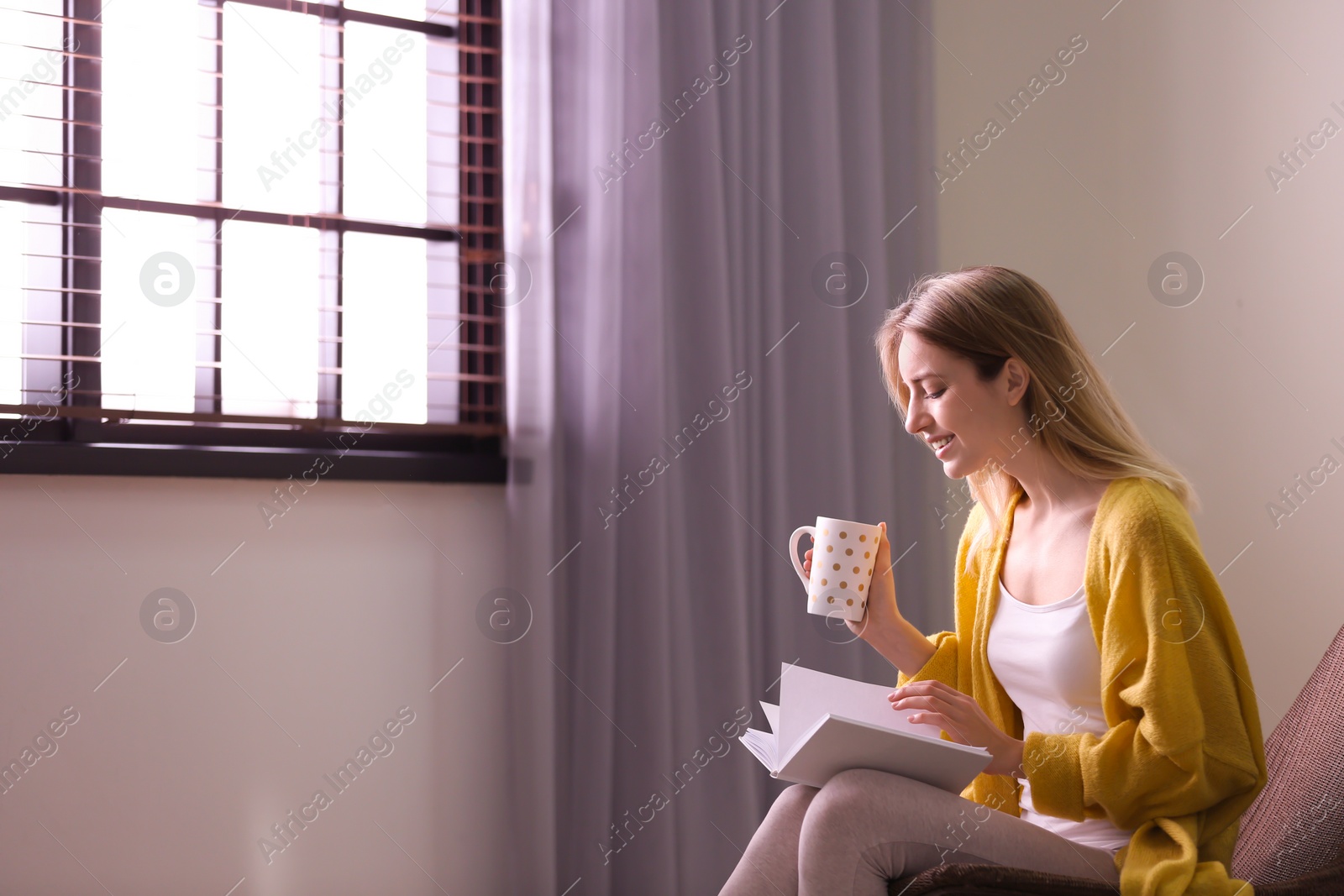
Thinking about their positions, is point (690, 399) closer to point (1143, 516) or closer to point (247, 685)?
point (247, 685)

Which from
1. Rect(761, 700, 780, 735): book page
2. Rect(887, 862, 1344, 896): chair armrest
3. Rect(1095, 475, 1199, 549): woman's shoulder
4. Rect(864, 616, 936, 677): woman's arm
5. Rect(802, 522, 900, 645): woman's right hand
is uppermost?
Rect(1095, 475, 1199, 549): woman's shoulder

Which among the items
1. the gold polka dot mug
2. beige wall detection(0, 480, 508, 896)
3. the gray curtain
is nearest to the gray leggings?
the gold polka dot mug

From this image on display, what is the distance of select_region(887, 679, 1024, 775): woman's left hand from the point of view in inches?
44.4

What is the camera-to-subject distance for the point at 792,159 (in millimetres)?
2213

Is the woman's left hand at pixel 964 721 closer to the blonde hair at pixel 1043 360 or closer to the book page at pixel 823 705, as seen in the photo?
the book page at pixel 823 705

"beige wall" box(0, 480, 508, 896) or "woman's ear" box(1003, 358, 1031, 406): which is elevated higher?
"woman's ear" box(1003, 358, 1031, 406)

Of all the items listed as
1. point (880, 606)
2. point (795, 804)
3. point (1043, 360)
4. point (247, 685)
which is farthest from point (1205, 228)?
point (247, 685)

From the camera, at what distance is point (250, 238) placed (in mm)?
1958

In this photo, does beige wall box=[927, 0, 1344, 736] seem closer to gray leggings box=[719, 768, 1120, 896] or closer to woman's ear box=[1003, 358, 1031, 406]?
woman's ear box=[1003, 358, 1031, 406]

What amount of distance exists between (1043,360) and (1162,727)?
1.42 ft

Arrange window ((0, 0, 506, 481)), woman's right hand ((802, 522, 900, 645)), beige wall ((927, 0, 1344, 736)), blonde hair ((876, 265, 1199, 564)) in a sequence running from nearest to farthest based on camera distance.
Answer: blonde hair ((876, 265, 1199, 564)) → woman's right hand ((802, 522, 900, 645)) → window ((0, 0, 506, 481)) → beige wall ((927, 0, 1344, 736))

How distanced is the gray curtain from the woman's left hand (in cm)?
86

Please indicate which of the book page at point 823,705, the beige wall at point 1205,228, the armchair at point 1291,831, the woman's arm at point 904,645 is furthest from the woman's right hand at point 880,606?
the beige wall at point 1205,228

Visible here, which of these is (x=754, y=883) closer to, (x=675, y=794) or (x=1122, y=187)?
(x=675, y=794)
